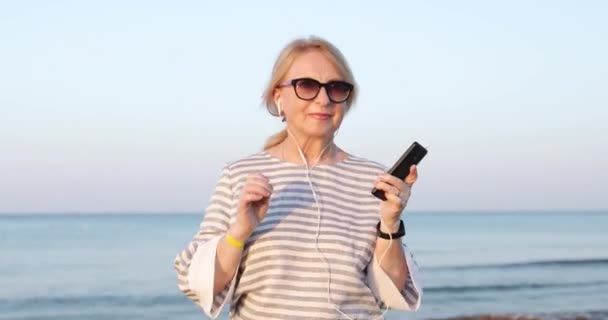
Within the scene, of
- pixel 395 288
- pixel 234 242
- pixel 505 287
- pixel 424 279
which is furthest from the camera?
pixel 424 279

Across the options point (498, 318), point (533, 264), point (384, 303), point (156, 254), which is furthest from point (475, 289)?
point (384, 303)

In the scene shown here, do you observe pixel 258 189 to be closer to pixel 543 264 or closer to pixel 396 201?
pixel 396 201

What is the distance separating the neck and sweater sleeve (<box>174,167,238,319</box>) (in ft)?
0.62

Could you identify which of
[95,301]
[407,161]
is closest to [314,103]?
[407,161]

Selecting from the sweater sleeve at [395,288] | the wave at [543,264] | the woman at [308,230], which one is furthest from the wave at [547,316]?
the woman at [308,230]

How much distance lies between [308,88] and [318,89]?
0.09 ft

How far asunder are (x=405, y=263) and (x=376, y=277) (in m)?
0.10

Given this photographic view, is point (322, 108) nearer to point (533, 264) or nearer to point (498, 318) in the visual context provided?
point (498, 318)

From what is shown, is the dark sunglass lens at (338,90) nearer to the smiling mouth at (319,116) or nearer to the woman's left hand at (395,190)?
the smiling mouth at (319,116)

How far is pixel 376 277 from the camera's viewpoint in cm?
272

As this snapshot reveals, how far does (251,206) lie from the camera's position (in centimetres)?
243

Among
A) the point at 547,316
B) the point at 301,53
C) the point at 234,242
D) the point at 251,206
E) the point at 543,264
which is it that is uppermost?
the point at 301,53

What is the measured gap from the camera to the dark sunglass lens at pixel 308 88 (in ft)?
8.75

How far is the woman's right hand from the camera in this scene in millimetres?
2389
